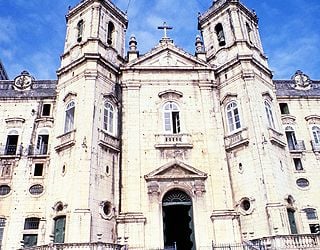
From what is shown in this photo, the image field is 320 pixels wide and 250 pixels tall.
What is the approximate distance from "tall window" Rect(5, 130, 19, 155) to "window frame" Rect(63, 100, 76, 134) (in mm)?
5952

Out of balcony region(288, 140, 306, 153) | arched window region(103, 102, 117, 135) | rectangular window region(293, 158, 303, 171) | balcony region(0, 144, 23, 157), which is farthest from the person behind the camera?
balcony region(288, 140, 306, 153)

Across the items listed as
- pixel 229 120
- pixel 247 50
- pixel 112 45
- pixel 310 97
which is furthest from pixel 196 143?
pixel 310 97

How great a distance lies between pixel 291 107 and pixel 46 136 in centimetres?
2032

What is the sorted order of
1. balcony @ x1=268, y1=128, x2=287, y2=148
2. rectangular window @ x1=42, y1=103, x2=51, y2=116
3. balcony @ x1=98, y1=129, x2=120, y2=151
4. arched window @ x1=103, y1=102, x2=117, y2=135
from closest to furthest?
1. balcony @ x1=98, y1=129, x2=120, y2=151
2. balcony @ x1=268, y1=128, x2=287, y2=148
3. arched window @ x1=103, y1=102, x2=117, y2=135
4. rectangular window @ x1=42, y1=103, x2=51, y2=116

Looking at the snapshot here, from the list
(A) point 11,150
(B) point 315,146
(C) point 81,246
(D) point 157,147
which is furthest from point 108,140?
(B) point 315,146

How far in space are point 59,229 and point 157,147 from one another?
301 inches

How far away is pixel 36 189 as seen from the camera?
25391 millimetres

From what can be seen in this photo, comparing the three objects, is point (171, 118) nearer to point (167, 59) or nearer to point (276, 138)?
point (167, 59)

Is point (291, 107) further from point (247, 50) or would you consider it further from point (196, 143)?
point (196, 143)

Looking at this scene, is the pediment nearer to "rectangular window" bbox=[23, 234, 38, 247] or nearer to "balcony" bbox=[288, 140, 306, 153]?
"rectangular window" bbox=[23, 234, 38, 247]

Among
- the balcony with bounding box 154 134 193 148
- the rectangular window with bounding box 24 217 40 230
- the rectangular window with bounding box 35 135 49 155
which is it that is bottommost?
the rectangular window with bounding box 24 217 40 230

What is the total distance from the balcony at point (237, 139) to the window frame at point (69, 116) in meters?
10.4

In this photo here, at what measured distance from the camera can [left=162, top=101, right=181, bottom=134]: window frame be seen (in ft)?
79.1

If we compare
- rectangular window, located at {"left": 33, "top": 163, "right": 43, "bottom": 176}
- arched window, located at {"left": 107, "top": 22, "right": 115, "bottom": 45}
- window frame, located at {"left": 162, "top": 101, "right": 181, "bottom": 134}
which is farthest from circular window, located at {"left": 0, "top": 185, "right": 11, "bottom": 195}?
arched window, located at {"left": 107, "top": 22, "right": 115, "bottom": 45}
